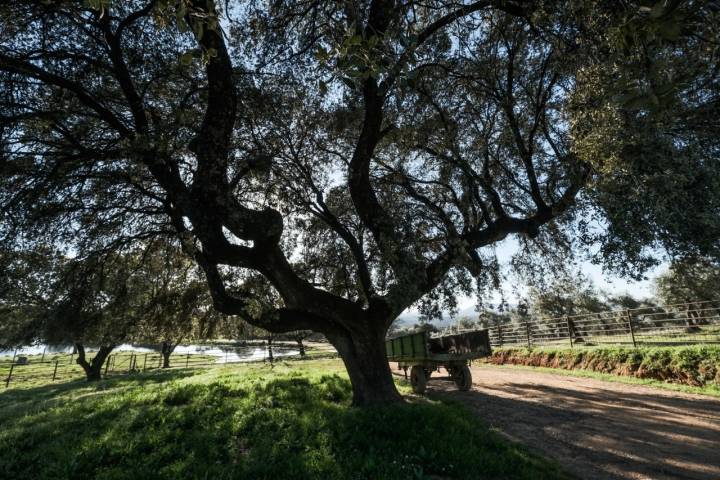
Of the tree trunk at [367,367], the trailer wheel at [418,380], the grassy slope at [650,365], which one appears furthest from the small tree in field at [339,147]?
the grassy slope at [650,365]

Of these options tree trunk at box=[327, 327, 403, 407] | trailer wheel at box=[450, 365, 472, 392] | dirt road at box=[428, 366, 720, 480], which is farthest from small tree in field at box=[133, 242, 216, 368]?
trailer wheel at box=[450, 365, 472, 392]

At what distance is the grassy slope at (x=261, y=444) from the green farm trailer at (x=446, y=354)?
345 centimetres

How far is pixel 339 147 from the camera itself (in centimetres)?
1120

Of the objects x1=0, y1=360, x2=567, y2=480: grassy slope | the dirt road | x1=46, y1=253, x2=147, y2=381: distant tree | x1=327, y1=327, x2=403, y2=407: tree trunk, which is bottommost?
the dirt road

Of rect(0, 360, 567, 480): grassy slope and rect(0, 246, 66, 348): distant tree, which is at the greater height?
rect(0, 246, 66, 348): distant tree

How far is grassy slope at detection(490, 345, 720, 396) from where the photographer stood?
11.6 m

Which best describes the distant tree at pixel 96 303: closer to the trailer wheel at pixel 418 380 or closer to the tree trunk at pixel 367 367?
the tree trunk at pixel 367 367

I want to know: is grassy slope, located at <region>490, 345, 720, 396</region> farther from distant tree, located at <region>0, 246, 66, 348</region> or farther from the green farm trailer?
distant tree, located at <region>0, 246, 66, 348</region>

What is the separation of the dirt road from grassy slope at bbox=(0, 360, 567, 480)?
1088 mm

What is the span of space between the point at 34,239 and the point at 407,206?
10178 millimetres

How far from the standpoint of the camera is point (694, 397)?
10352mm

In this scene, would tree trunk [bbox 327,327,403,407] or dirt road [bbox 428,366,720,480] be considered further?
tree trunk [bbox 327,327,403,407]

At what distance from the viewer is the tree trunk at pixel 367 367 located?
9.33 m

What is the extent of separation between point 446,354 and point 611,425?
475 cm
